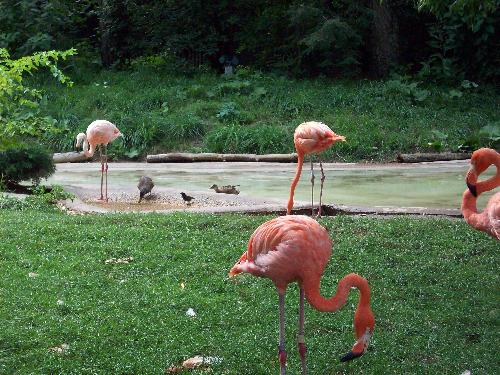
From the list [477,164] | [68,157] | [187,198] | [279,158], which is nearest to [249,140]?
[279,158]

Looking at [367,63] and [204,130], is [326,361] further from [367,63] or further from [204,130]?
[367,63]

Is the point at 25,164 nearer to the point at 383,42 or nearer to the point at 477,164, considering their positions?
the point at 477,164

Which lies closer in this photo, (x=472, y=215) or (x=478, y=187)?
(x=472, y=215)

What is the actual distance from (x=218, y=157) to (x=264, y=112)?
2.51 metres

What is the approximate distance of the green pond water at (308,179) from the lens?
9.66 m

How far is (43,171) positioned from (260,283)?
5.04m

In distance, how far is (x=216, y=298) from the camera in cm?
575

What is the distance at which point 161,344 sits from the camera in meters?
4.96

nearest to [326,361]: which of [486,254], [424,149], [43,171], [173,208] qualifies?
[486,254]

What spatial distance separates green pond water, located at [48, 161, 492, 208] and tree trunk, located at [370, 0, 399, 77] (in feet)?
20.9

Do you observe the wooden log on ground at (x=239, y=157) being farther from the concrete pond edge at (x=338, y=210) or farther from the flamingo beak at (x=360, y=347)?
the flamingo beak at (x=360, y=347)

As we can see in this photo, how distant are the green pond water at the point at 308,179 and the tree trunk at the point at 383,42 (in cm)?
637

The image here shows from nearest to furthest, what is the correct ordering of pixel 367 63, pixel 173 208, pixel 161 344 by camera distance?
pixel 161 344 < pixel 173 208 < pixel 367 63

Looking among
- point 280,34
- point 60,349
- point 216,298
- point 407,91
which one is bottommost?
point 60,349
